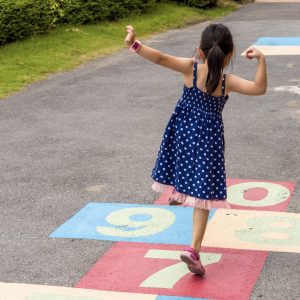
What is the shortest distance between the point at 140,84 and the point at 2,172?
188 inches

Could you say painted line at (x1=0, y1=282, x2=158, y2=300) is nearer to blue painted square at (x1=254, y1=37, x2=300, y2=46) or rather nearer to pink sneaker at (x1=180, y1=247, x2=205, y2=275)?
pink sneaker at (x1=180, y1=247, x2=205, y2=275)

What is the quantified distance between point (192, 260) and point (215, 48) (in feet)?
4.36

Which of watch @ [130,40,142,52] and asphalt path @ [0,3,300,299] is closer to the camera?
watch @ [130,40,142,52]

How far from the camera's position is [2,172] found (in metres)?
7.10

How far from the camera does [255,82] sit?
4406 mm

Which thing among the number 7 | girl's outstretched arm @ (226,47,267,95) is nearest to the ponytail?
girl's outstretched arm @ (226,47,267,95)

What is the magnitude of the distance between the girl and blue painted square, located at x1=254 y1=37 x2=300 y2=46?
10.8 m

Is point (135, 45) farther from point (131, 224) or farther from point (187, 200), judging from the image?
point (131, 224)

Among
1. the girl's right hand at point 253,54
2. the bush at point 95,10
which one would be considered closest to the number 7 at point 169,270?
the girl's right hand at point 253,54

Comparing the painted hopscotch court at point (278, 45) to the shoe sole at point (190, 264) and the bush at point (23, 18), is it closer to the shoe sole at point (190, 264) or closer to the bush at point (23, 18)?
the bush at point (23, 18)

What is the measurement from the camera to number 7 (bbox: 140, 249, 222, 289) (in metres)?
4.45

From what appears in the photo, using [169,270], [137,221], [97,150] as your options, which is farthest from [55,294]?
[97,150]

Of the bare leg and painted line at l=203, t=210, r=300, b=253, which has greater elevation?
the bare leg

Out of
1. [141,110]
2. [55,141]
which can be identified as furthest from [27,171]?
[141,110]
